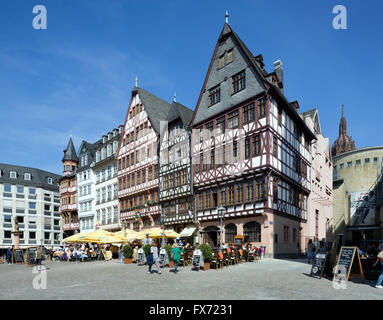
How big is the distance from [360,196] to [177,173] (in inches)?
1648

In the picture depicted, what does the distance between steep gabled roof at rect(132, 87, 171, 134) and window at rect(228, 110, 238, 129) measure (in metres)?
11.9

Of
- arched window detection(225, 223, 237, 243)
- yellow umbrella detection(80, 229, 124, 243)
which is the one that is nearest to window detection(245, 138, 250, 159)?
arched window detection(225, 223, 237, 243)

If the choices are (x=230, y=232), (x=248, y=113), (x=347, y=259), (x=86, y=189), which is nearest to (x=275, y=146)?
(x=248, y=113)

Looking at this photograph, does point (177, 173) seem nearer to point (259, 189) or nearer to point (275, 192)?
point (259, 189)

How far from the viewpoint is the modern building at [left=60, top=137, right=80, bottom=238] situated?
5947 centimetres

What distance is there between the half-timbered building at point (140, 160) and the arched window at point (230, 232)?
441 inches

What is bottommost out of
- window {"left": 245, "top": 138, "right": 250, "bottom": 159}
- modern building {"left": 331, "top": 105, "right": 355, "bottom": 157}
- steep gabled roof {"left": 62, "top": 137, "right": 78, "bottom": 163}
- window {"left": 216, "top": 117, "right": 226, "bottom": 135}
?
window {"left": 245, "top": 138, "right": 250, "bottom": 159}

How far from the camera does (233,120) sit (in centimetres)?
3119

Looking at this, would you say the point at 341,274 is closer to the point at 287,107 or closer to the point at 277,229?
the point at 277,229

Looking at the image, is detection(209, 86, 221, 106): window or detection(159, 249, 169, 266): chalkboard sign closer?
detection(159, 249, 169, 266): chalkboard sign

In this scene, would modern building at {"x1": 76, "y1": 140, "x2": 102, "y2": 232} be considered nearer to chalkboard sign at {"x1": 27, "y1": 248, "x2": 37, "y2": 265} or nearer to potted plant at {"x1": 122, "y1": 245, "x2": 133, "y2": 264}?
chalkboard sign at {"x1": 27, "y1": 248, "x2": 37, "y2": 265}

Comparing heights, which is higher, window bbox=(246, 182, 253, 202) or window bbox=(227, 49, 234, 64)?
window bbox=(227, 49, 234, 64)

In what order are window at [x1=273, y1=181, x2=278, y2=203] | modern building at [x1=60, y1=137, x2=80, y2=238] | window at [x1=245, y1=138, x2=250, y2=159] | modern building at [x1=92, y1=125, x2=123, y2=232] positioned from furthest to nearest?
modern building at [x1=60, y1=137, x2=80, y2=238] < modern building at [x1=92, y1=125, x2=123, y2=232] < window at [x1=245, y1=138, x2=250, y2=159] < window at [x1=273, y1=181, x2=278, y2=203]
